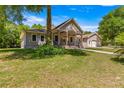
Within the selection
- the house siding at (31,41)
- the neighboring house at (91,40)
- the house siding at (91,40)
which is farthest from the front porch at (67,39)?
the house siding at (91,40)

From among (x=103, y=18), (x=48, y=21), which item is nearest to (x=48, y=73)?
(x=48, y=21)

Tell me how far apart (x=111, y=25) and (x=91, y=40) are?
4.81 metres

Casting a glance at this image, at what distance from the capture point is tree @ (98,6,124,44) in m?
32.6

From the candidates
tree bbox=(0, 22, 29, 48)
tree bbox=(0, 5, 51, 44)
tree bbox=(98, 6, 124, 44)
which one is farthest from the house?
tree bbox=(0, 5, 51, 44)

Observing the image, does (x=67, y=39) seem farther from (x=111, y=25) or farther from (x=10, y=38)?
(x=111, y=25)

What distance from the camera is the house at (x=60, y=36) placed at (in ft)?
86.4

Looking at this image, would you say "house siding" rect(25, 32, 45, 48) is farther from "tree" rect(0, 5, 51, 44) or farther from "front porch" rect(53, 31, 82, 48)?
"tree" rect(0, 5, 51, 44)

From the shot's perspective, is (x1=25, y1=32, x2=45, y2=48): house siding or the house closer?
(x1=25, y1=32, x2=45, y2=48): house siding

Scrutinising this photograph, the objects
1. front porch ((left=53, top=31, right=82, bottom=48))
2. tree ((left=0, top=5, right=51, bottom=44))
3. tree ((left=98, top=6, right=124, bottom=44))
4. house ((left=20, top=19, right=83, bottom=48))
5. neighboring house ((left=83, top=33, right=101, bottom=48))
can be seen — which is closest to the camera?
tree ((left=0, top=5, right=51, bottom=44))

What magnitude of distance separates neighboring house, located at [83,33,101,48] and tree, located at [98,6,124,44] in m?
1.65

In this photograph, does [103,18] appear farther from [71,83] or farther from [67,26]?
[71,83]

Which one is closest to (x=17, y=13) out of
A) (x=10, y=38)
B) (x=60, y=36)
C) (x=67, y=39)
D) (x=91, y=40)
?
(x=10, y=38)

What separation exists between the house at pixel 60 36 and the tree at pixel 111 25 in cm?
721

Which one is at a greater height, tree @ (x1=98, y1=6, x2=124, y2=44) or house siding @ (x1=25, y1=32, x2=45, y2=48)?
tree @ (x1=98, y1=6, x2=124, y2=44)
